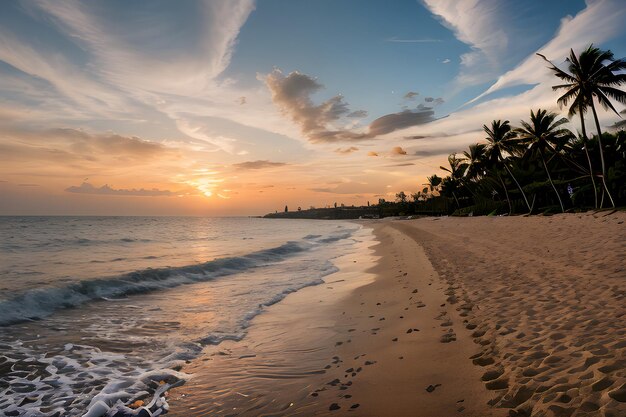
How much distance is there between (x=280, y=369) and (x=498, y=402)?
3065 mm

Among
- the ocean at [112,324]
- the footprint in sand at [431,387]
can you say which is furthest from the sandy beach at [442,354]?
the ocean at [112,324]

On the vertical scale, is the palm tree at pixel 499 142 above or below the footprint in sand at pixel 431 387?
above

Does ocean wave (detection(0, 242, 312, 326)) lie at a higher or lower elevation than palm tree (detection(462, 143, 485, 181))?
lower

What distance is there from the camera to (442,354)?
16.7 feet

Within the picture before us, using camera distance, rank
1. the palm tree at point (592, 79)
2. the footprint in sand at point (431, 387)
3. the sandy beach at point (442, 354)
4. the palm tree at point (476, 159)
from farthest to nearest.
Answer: the palm tree at point (476, 159) < the palm tree at point (592, 79) < the footprint in sand at point (431, 387) < the sandy beach at point (442, 354)

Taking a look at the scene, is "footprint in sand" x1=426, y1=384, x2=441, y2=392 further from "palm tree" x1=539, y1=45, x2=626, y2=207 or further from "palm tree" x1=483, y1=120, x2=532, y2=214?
"palm tree" x1=483, y1=120, x2=532, y2=214

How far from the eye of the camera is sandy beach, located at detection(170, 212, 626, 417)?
3.65 meters

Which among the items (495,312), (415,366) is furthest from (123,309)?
(495,312)

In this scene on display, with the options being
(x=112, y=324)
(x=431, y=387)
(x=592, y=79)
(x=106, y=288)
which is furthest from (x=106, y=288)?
(x=592, y=79)

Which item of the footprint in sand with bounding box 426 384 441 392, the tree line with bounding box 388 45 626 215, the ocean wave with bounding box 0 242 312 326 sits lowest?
the ocean wave with bounding box 0 242 312 326

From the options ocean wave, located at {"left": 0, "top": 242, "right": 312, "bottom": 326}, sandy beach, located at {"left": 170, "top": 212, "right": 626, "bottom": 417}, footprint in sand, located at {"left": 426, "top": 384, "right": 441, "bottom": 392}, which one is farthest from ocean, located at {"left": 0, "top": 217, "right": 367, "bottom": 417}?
footprint in sand, located at {"left": 426, "top": 384, "right": 441, "bottom": 392}

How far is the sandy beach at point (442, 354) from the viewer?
3.65 m

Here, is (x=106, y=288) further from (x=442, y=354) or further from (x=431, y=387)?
(x=431, y=387)

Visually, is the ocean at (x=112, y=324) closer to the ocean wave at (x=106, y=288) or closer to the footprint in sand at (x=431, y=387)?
the ocean wave at (x=106, y=288)
